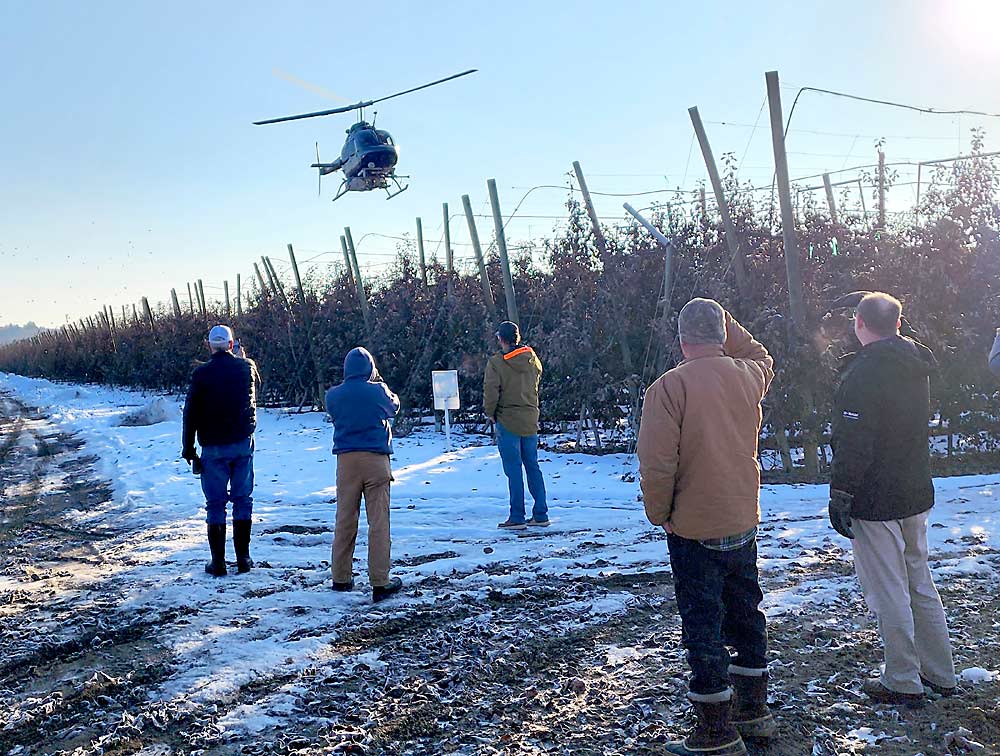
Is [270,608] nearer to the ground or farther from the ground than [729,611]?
nearer to the ground

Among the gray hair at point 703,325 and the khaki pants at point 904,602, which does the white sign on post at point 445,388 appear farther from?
the gray hair at point 703,325

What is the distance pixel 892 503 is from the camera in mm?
3896

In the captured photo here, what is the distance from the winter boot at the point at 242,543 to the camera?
6.67m

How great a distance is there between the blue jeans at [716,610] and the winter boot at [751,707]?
54 mm

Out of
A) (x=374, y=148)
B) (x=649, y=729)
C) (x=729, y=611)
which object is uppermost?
(x=374, y=148)

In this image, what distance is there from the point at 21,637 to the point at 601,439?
388 inches

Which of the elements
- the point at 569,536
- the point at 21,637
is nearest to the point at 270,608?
the point at 21,637

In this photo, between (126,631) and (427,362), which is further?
(427,362)

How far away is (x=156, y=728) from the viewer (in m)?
3.93

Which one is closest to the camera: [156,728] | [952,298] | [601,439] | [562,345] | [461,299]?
[156,728]

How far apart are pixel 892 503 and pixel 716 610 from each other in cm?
109

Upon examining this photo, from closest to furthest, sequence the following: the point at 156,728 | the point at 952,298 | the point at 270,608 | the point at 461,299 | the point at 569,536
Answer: the point at 156,728, the point at 270,608, the point at 569,536, the point at 952,298, the point at 461,299

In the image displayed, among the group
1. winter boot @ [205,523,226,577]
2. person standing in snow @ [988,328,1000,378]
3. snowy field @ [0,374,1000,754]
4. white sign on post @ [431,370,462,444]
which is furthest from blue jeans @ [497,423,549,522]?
white sign on post @ [431,370,462,444]

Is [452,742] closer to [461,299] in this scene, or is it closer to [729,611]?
[729,611]
